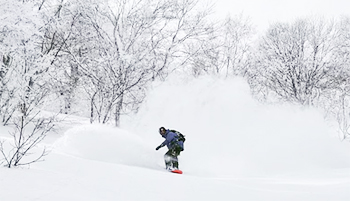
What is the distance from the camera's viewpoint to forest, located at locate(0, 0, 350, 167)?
1300 centimetres

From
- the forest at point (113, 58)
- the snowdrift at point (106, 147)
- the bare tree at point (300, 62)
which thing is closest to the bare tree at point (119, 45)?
the forest at point (113, 58)

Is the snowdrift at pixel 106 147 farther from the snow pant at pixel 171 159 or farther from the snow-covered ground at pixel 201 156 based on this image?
the snow pant at pixel 171 159

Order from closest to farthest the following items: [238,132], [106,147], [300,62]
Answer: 1. [106,147]
2. [238,132]
3. [300,62]

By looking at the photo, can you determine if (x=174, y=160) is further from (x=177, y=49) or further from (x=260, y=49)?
(x=260, y=49)

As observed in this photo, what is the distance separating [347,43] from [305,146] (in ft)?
49.6

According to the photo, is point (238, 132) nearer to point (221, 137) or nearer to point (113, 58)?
point (221, 137)

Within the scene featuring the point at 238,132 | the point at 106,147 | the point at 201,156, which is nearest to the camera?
the point at 106,147

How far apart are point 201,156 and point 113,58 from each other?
643 cm

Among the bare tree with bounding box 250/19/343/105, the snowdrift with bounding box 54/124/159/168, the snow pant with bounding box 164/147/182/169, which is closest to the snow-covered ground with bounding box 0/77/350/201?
the snowdrift with bounding box 54/124/159/168

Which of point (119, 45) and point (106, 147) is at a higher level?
point (119, 45)

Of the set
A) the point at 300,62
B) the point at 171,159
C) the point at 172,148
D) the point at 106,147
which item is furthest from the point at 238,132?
the point at 300,62

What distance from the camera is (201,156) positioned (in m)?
10.3

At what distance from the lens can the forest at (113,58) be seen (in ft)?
42.7

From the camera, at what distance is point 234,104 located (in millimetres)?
12688
